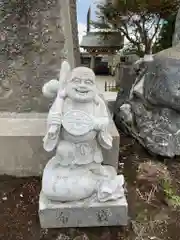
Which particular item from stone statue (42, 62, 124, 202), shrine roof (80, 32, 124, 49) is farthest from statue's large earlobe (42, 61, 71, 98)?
shrine roof (80, 32, 124, 49)

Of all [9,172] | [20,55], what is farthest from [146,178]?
[20,55]

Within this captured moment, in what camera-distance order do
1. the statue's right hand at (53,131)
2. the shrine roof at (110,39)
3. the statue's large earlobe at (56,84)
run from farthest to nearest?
the shrine roof at (110,39) < the statue's large earlobe at (56,84) < the statue's right hand at (53,131)

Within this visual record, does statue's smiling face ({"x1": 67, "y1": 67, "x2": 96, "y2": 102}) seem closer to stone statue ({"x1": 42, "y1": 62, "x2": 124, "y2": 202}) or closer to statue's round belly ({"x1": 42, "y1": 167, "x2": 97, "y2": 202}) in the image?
stone statue ({"x1": 42, "y1": 62, "x2": 124, "y2": 202})

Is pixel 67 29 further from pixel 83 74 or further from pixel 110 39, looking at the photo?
pixel 110 39

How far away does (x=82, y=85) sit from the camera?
197cm

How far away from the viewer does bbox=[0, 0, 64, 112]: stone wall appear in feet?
8.91

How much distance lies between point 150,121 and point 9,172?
1.49 m

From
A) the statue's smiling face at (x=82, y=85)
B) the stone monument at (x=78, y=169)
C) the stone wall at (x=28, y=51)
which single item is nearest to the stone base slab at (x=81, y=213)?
the stone monument at (x=78, y=169)

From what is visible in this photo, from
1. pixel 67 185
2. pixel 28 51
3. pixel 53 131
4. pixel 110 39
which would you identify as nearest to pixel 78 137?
pixel 53 131

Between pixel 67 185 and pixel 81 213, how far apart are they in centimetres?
22

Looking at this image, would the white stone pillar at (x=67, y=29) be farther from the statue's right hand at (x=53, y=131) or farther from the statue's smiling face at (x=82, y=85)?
the statue's right hand at (x=53, y=131)

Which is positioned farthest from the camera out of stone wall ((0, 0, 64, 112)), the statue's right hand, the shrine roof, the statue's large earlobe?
the shrine roof

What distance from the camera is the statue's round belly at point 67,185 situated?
6.45 feet

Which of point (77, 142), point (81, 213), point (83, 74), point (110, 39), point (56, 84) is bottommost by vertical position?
point (110, 39)
